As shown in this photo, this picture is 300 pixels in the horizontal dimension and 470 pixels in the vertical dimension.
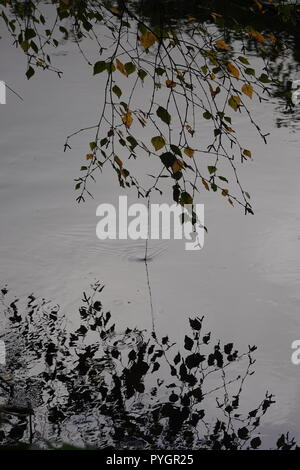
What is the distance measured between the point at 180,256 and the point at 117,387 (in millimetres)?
1011

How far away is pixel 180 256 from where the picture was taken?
310 centimetres

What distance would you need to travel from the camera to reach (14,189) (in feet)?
12.5

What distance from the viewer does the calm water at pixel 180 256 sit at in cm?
257

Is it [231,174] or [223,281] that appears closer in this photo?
[223,281]

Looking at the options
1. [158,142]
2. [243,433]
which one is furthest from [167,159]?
[243,433]

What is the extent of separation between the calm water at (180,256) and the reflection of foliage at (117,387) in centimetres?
8

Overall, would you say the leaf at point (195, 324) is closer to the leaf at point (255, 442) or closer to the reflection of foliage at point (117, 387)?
the reflection of foliage at point (117, 387)

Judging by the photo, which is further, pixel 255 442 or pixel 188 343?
pixel 188 343

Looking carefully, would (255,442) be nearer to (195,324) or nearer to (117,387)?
(117,387)

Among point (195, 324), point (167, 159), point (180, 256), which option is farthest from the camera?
point (180, 256)
